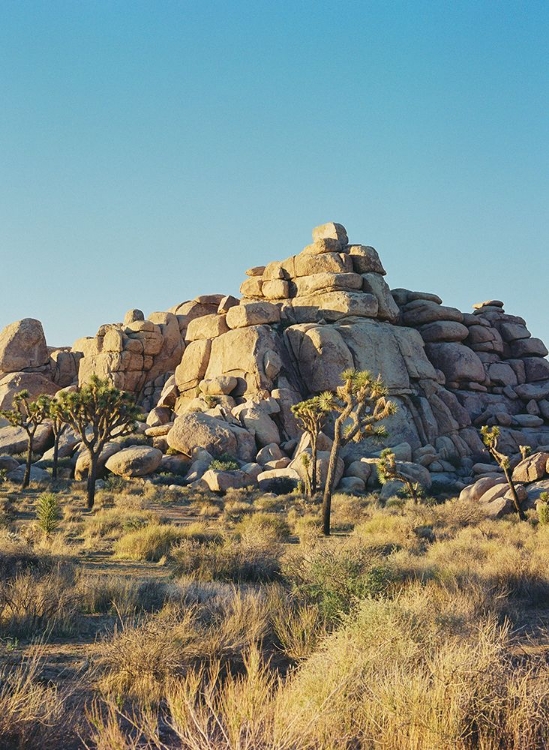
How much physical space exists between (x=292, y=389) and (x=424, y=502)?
51.0 feet

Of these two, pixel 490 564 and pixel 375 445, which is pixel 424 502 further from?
pixel 490 564

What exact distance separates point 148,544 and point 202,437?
2259 centimetres

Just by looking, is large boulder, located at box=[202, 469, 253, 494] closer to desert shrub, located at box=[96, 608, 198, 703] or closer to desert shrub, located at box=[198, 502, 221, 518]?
desert shrub, located at box=[198, 502, 221, 518]

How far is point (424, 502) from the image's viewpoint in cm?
3019

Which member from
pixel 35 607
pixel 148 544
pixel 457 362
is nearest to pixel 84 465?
pixel 148 544

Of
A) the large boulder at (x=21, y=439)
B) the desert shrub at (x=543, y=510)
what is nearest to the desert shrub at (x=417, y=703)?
the desert shrub at (x=543, y=510)

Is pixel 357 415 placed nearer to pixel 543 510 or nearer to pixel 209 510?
pixel 209 510

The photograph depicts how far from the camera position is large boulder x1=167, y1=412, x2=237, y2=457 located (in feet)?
125

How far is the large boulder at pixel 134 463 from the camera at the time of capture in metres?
34.5

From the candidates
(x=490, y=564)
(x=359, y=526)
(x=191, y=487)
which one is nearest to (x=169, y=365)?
(x=191, y=487)

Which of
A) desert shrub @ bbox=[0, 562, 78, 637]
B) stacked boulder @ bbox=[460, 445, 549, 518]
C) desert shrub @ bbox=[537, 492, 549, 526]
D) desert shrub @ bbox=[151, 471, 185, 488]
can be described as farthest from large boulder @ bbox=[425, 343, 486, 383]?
desert shrub @ bbox=[0, 562, 78, 637]

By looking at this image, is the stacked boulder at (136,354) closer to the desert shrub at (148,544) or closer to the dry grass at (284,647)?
the desert shrub at (148,544)

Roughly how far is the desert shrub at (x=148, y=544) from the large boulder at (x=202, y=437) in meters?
20.8

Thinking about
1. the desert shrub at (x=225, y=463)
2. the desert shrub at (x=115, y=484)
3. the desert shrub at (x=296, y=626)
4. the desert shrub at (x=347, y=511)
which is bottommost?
the desert shrub at (x=347, y=511)
